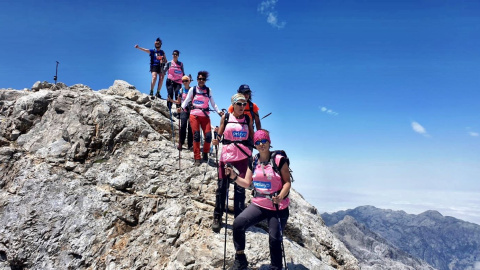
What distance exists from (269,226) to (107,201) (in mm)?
7702

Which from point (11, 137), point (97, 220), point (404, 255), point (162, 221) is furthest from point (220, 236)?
point (404, 255)

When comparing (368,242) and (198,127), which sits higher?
(198,127)

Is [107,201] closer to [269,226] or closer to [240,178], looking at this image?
[240,178]

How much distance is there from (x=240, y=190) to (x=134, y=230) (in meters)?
4.76

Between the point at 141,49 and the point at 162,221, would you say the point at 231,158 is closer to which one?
the point at 162,221

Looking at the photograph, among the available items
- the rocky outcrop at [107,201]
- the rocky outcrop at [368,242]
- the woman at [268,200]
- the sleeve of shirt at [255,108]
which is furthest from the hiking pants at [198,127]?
the rocky outcrop at [368,242]

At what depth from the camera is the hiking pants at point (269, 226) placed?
6.45 meters

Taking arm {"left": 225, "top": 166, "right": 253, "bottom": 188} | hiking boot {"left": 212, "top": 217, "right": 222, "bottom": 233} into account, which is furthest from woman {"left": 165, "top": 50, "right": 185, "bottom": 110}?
arm {"left": 225, "top": 166, "right": 253, "bottom": 188}

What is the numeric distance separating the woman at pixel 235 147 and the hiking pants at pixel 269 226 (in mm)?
1847

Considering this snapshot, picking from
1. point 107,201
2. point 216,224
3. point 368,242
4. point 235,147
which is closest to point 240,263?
point 216,224

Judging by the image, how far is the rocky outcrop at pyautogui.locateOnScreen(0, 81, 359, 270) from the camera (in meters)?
9.05

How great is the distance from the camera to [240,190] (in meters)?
8.52

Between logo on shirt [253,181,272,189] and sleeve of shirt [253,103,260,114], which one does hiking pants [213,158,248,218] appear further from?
sleeve of shirt [253,103,260,114]

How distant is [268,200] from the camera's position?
6637 millimetres
